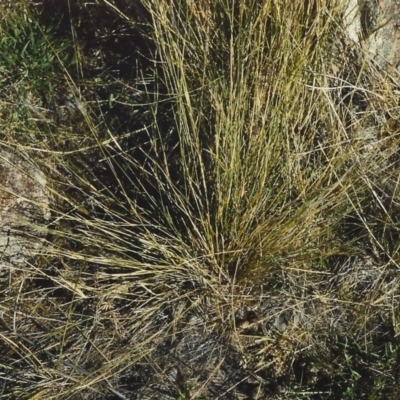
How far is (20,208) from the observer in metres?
2.36

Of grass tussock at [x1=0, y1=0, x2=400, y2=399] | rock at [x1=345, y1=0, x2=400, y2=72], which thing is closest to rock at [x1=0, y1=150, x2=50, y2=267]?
grass tussock at [x1=0, y1=0, x2=400, y2=399]

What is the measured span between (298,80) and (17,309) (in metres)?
1.02

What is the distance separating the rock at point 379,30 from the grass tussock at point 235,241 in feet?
0.26

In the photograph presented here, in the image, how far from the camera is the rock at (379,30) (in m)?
2.32

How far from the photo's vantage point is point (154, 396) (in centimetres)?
211

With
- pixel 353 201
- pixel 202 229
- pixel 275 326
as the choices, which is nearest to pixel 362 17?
pixel 353 201

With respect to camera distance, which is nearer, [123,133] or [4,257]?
[4,257]

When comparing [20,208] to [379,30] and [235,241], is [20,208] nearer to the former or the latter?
[235,241]

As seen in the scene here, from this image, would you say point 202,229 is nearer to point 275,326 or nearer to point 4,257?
point 275,326

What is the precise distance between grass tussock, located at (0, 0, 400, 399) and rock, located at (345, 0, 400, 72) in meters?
0.08

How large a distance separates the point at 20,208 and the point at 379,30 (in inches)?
47.3

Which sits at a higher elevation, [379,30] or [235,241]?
[379,30]

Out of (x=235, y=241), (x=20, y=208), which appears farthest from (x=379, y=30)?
(x=20, y=208)

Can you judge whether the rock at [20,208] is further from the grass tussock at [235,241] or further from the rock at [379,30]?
the rock at [379,30]
